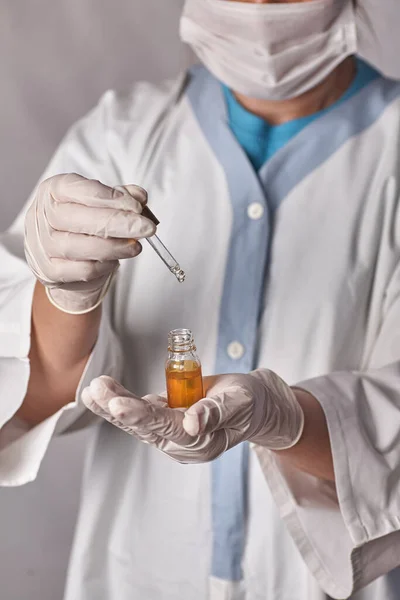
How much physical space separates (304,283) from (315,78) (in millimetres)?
263

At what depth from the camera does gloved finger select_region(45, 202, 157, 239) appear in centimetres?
80

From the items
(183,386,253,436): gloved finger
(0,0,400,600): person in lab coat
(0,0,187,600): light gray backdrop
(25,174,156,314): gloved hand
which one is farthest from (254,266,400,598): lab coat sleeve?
(0,0,187,600): light gray backdrop

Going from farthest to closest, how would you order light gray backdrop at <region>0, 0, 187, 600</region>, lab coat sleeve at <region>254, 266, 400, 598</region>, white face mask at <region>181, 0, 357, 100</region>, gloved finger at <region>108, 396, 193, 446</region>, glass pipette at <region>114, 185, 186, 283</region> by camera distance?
light gray backdrop at <region>0, 0, 187, 600</region>, white face mask at <region>181, 0, 357, 100</region>, lab coat sleeve at <region>254, 266, 400, 598</region>, glass pipette at <region>114, 185, 186, 283</region>, gloved finger at <region>108, 396, 193, 446</region>

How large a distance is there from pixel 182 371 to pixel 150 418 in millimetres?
75

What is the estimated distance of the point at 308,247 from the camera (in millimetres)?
1101

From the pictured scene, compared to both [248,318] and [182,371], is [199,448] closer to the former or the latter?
[182,371]

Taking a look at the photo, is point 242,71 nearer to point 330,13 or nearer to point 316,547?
point 330,13

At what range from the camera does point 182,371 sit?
81 centimetres

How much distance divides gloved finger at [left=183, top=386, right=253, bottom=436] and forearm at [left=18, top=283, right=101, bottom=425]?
0.78 feet

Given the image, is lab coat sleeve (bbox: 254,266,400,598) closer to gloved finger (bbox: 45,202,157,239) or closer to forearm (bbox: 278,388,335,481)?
forearm (bbox: 278,388,335,481)

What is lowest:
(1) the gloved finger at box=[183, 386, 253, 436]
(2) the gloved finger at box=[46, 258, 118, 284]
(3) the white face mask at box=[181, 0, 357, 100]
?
(1) the gloved finger at box=[183, 386, 253, 436]

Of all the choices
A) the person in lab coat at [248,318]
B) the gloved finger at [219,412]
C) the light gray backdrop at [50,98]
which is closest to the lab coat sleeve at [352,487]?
the person in lab coat at [248,318]

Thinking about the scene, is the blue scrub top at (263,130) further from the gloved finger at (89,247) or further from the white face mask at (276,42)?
the gloved finger at (89,247)

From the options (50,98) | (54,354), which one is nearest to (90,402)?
(54,354)
